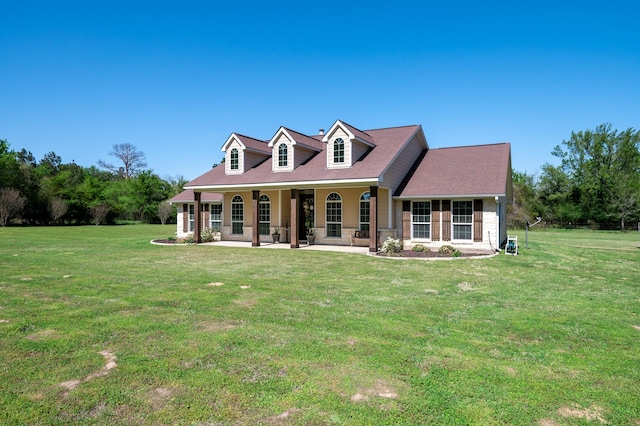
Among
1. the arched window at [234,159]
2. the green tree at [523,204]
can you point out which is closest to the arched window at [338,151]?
the arched window at [234,159]

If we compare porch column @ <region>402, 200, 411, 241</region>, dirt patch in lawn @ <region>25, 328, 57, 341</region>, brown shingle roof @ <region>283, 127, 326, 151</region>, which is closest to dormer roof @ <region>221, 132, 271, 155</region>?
brown shingle roof @ <region>283, 127, 326, 151</region>

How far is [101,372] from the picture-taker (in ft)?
13.9

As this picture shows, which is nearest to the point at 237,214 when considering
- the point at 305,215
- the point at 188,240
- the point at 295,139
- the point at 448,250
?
the point at 188,240

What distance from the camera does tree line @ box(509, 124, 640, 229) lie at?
4266 centimetres

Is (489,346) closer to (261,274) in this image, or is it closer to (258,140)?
(261,274)

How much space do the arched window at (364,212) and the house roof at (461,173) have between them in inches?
67.7

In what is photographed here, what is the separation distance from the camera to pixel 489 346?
17.2 ft

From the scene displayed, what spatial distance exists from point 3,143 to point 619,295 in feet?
192

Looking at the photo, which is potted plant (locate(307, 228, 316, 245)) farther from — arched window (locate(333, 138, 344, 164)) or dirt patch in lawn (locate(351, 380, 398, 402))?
dirt patch in lawn (locate(351, 380, 398, 402))

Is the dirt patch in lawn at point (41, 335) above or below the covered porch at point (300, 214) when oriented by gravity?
below

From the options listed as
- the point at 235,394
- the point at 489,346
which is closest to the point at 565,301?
the point at 489,346

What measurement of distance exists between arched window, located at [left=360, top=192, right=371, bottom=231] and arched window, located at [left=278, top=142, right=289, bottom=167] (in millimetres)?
4652

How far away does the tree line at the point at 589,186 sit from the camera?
42656 millimetres

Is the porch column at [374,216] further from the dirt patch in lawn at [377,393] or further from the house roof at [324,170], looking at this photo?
the dirt patch in lawn at [377,393]
